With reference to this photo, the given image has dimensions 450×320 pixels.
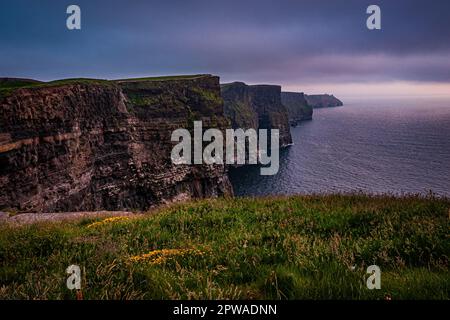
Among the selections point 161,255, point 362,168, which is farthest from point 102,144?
point 362,168

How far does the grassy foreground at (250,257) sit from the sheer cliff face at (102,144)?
37738 millimetres

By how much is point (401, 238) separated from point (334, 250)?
184cm

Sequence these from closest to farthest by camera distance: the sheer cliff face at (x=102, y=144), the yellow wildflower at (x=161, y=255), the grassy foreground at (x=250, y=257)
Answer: the grassy foreground at (x=250, y=257), the yellow wildflower at (x=161, y=255), the sheer cliff face at (x=102, y=144)

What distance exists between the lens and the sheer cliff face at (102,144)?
4050cm

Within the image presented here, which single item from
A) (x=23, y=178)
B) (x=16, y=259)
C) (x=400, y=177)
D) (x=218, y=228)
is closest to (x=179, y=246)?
(x=218, y=228)

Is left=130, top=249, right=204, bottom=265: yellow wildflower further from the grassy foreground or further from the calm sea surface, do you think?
the calm sea surface

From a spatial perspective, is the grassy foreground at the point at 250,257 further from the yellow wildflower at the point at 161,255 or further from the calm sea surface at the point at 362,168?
the calm sea surface at the point at 362,168

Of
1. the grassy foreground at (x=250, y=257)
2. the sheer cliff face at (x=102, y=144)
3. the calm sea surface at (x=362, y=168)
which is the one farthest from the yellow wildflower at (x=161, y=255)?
the calm sea surface at (x=362, y=168)

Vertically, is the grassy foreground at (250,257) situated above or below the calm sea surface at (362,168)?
above

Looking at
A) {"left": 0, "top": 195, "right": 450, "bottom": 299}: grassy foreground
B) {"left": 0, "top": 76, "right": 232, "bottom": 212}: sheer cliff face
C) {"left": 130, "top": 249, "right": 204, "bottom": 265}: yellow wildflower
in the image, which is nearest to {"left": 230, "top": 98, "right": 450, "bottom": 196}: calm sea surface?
{"left": 0, "top": 76, "right": 232, "bottom": 212}: sheer cliff face

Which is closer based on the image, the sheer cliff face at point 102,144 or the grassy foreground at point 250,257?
the grassy foreground at point 250,257

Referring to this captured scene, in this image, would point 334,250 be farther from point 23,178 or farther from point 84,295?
point 23,178

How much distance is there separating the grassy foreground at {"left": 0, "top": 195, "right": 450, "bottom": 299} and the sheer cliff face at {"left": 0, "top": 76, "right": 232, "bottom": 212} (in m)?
37.7

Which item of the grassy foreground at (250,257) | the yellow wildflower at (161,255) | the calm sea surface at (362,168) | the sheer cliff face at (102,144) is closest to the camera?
the grassy foreground at (250,257)
